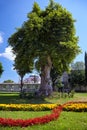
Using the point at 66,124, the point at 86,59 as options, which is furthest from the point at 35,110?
the point at 86,59

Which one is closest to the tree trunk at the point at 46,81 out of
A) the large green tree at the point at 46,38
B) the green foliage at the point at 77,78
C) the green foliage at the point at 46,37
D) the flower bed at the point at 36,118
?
the large green tree at the point at 46,38

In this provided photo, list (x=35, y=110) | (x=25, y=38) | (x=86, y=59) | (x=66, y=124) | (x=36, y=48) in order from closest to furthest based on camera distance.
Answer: (x=66, y=124) < (x=35, y=110) < (x=36, y=48) < (x=25, y=38) < (x=86, y=59)

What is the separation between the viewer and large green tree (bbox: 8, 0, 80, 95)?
105ft

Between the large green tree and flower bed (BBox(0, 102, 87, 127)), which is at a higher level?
the large green tree

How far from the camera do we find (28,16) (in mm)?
33531

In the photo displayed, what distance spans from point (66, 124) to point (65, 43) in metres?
19.7

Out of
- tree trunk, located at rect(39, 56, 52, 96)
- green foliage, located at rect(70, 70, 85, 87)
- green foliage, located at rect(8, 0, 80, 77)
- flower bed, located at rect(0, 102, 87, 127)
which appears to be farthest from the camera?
green foliage, located at rect(70, 70, 85, 87)

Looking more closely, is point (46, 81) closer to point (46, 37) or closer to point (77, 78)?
point (46, 37)

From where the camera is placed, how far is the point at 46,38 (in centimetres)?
3291

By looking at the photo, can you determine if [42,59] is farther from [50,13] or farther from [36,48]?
[50,13]

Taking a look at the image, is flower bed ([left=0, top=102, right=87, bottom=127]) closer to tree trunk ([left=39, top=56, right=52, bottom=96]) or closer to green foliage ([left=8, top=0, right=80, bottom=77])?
green foliage ([left=8, top=0, right=80, bottom=77])

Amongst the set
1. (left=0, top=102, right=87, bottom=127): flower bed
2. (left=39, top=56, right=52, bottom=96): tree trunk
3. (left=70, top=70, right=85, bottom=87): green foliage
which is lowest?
(left=0, top=102, right=87, bottom=127): flower bed

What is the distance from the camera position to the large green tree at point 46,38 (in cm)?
3195

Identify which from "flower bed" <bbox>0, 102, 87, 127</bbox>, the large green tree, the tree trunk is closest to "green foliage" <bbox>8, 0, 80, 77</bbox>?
the large green tree
